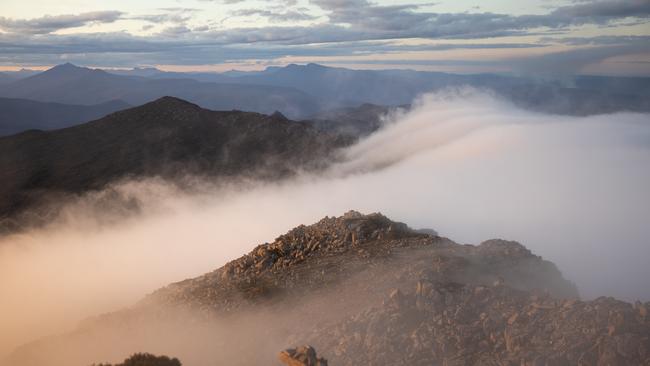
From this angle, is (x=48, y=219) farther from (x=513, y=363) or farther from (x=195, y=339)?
(x=513, y=363)

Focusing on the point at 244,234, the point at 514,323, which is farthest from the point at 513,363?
the point at 244,234

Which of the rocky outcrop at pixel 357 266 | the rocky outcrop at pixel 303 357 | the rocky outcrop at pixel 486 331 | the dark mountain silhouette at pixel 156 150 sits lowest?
the dark mountain silhouette at pixel 156 150

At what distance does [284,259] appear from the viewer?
32.5 m

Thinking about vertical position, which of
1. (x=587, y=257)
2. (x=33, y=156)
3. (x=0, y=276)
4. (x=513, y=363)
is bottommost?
(x=0, y=276)

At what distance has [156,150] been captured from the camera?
114062mm

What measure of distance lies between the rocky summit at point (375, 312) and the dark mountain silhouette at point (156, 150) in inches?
3170

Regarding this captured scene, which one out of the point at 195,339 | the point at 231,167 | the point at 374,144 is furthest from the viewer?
the point at 374,144

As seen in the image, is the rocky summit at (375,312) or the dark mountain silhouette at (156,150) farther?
the dark mountain silhouette at (156,150)

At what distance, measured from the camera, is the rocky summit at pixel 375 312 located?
17859 millimetres

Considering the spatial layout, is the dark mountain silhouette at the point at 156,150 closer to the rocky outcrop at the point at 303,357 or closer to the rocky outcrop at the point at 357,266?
the rocky outcrop at the point at 357,266

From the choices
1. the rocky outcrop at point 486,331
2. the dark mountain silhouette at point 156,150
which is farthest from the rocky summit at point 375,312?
the dark mountain silhouette at point 156,150

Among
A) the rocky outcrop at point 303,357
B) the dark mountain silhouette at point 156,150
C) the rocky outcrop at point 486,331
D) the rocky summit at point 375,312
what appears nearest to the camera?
the rocky outcrop at point 303,357

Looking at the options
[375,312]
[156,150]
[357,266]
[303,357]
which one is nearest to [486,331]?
[375,312]

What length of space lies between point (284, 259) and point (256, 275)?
90.2 inches
